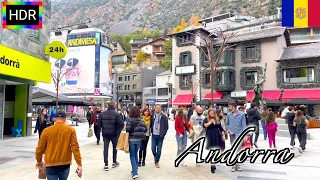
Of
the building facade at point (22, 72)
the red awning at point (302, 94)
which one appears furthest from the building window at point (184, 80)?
the building facade at point (22, 72)

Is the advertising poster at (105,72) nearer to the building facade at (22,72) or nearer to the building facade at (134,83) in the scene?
the building facade at (134,83)

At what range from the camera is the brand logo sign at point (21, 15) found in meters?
15.3

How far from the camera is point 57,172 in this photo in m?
5.14

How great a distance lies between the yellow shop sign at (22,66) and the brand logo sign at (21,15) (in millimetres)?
1391

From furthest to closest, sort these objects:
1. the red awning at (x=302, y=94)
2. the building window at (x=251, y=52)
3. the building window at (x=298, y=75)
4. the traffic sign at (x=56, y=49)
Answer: the building window at (x=251, y=52) < the building window at (x=298, y=75) < the red awning at (x=302, y=94) < the traffic sign at (x=56, y=49)

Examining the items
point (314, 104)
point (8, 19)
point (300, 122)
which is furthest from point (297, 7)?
point (314, 104)

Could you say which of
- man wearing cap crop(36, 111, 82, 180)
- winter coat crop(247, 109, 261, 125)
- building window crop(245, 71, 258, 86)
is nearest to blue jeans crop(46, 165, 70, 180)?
man wearing cap crop(36, 111, 82, 180)

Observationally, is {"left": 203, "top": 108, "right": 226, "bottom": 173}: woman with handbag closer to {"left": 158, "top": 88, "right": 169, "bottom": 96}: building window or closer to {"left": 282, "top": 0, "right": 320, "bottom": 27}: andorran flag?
{"left": 282, "top": 0, "right": 320, "bottom": 27}: andorran flag

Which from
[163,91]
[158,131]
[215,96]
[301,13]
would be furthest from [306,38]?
[158,131]

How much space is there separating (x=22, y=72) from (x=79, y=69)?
5487cm

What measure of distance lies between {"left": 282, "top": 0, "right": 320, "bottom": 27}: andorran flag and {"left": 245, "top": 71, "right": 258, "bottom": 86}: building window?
31.3 meters

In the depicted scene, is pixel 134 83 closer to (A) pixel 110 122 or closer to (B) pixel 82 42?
(B) pixel 82 42

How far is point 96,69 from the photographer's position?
229 feet

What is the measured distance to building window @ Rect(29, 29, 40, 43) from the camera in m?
18.6
